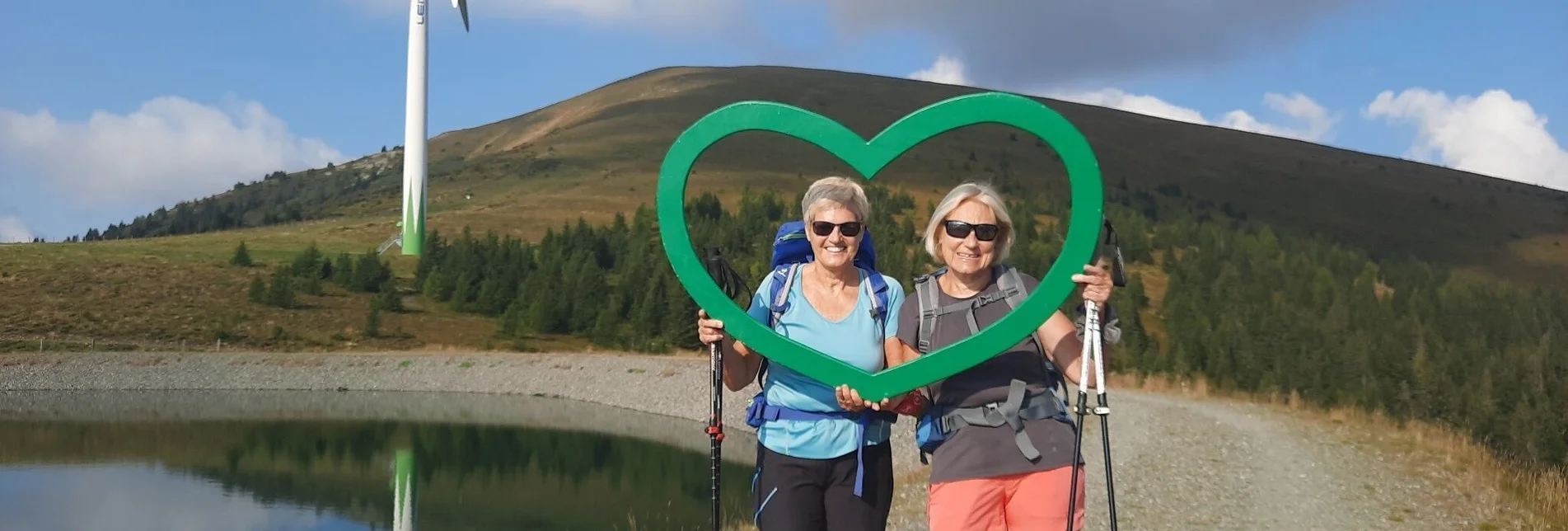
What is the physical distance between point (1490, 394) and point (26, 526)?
96.6 ft

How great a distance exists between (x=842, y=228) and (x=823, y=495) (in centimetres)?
105

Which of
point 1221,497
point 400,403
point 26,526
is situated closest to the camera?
point 1221,497

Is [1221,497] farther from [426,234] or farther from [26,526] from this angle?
[426,234]

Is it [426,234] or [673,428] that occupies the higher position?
[426,234]

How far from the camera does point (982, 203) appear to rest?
4.59 m

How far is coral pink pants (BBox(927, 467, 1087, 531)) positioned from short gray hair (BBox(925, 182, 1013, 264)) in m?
0.85

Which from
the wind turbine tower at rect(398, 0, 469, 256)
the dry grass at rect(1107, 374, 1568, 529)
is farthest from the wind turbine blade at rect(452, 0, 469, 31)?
the dry grass at rect(1107, 374, 1568, 529)

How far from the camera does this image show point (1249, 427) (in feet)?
72.2

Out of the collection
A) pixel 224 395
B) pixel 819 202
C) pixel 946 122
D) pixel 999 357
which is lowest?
pixel 224 395

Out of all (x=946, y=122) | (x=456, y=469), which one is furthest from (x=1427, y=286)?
(x=946, y=122)

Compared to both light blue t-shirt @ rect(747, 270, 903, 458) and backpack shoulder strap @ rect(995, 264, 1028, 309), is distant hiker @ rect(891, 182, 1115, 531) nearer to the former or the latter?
backpack shoulder strap @ rect(995, 264, 1028, 309)

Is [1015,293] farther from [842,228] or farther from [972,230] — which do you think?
[842,228]

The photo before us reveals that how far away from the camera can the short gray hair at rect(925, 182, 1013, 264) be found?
4.59 metres

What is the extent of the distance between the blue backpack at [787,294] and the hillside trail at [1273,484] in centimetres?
716
